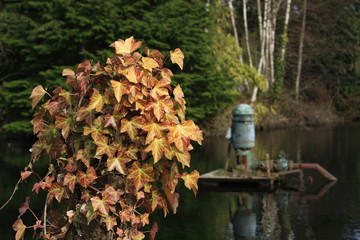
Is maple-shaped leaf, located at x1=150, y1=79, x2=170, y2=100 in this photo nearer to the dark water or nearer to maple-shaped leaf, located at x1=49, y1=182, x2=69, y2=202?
maple-shaped leaf, located at x1=49, y1=182, x2=69, y2=202

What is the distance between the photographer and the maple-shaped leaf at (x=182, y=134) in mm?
3816

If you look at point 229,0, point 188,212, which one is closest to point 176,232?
point 188,212

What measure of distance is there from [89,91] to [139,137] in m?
0.41

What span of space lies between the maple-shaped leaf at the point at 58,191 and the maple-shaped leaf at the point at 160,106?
2.15 feet

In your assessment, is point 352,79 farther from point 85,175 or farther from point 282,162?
point 85,175

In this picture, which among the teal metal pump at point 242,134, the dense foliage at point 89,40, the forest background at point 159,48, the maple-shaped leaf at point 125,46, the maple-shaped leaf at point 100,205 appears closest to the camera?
the maple-shaped leaf at point 100,205

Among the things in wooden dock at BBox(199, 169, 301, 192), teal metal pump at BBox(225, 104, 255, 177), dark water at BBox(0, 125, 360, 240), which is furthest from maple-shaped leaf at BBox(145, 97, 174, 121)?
teal metal pump at BBox(225, 104, 255, 177)

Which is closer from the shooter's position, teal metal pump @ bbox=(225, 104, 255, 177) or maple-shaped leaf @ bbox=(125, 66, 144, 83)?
maple-shaped leaf @ bbox=(125, 66, 144, 83)

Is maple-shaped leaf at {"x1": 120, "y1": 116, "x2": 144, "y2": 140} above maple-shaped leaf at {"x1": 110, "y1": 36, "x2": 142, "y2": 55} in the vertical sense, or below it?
below

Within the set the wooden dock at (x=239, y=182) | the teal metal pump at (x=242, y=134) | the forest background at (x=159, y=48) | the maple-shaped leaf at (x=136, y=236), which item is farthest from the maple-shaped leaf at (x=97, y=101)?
the forest background at (x=159, y=48)

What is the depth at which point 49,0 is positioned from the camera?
2817 centimetres

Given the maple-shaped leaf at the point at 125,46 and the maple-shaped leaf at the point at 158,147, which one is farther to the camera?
the maple-shaped leaf at the point at 125,46

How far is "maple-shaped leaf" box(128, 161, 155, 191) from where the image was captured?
3.86 metres

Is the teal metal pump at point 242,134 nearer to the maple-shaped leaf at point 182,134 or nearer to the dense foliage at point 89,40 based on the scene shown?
the maple-shaped leaf at point 182,134
